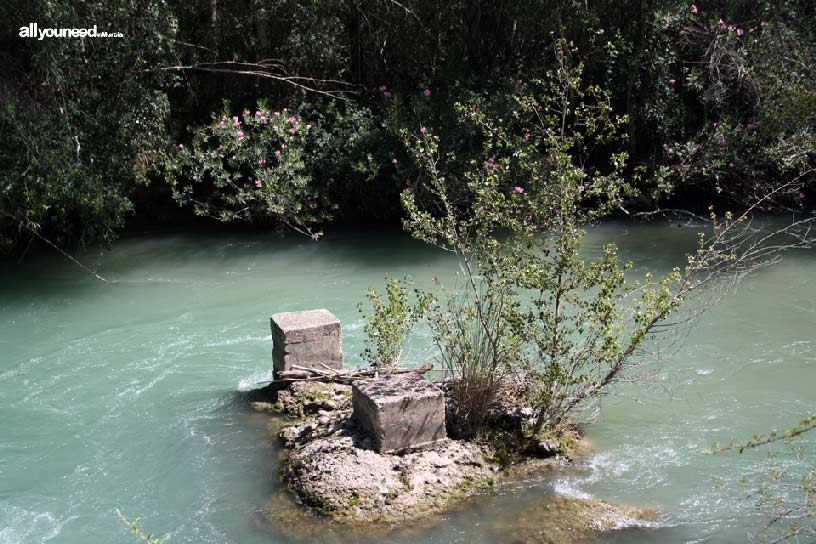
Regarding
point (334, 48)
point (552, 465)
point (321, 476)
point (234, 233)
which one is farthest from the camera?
point (334, 48)

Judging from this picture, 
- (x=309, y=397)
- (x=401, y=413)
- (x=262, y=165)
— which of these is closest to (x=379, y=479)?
(x=401, y=413)

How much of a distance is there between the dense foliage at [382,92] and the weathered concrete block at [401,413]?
7.22 metres

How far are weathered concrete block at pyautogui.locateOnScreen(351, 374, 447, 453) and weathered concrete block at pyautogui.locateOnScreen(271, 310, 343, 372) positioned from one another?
3.51 ft

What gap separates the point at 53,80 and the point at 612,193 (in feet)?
26.7

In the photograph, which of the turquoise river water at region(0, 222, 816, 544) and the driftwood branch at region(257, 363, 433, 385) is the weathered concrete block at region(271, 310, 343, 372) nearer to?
the driftwood branch at region(257, 363, 433, 385)

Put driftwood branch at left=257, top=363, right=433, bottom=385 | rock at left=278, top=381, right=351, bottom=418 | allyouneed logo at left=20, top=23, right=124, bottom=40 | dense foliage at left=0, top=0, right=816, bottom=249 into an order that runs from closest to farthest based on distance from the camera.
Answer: rock at left=278, top=381, right=351, bottom=418 → driftwood branch at left=257, top=363, right=433, bottom=385 → allyouneed logo at left=20, top=23, right=124, bottom=40 → dense foliage at left=0, top=0, right=816, bottom=249

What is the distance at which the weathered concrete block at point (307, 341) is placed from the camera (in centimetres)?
684

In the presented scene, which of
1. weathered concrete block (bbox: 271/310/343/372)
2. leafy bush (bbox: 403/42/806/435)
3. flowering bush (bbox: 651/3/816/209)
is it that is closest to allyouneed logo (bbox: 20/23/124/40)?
weathered concrete block (bbox: 271/310/343/372)

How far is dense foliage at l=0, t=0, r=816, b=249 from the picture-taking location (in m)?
12.0

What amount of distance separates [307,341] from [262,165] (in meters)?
6.97

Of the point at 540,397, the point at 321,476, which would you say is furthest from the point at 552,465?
the point at 321,476

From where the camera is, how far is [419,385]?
5840mm

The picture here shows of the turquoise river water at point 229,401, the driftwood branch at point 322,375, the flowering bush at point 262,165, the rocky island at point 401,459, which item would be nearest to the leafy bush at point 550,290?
the rocky island at point 401,459

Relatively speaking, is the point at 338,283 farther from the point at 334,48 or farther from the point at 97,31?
the point at 334,48
